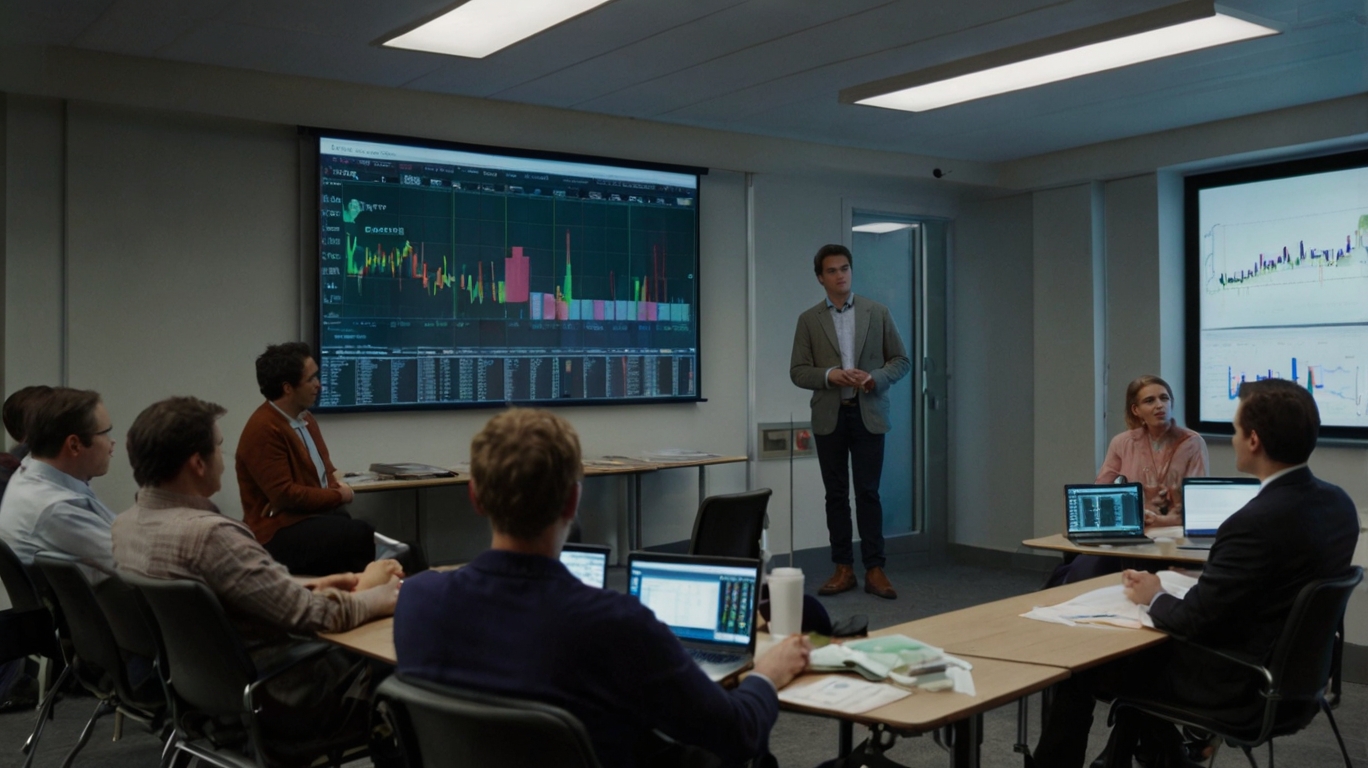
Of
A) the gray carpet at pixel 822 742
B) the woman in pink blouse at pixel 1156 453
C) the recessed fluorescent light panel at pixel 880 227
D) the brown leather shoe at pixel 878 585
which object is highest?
the recessed fluorescent light panel at pixel 880 227

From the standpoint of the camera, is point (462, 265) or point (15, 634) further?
point (462, 265)

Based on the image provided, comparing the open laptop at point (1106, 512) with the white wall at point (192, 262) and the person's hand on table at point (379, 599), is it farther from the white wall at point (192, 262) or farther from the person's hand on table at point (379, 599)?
the white wall at point (192, 262)

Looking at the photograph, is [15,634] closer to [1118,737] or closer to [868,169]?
[1118,737]

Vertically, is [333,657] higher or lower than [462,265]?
lower

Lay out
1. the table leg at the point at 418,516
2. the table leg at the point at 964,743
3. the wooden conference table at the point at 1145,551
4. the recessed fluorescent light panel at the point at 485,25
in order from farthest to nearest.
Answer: the table leg at the point at 418,516 < the recessed fluorescent light panel at the point at 485,25 < the wooden conference table at the point at 1145,551 < the table leg at the point at 964,743

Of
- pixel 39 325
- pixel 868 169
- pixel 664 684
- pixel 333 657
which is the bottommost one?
pixel 333 657

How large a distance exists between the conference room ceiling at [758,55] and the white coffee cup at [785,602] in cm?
245

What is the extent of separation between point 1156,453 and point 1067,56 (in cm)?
169

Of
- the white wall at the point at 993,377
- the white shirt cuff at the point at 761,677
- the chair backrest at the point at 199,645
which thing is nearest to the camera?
the white shirt cuff at the point at 761,677

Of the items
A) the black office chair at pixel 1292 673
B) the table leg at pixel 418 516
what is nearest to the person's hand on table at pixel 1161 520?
the black office chair at pixel 1292 673

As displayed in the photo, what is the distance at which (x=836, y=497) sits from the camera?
6.50m

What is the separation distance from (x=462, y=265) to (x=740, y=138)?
186 centimetres

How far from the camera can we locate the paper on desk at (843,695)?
6.99ft

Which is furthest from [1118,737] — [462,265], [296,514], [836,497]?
[462,265]
